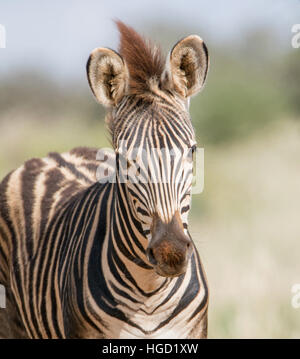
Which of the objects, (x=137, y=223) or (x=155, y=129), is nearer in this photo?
(x=155, y=129)

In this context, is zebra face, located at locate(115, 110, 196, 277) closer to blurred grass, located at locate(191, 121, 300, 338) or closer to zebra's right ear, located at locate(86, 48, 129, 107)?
zebra's right ear, located at locate(86, 48, 129, 107)

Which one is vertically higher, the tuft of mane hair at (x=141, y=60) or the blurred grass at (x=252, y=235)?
the tuft of mane hair at (x=141, y=60)

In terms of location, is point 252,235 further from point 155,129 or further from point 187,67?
point 155,129

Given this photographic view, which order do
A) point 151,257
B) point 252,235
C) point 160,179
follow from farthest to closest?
point 252,235
point 160,179
point 151,257

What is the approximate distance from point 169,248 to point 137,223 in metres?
0.62

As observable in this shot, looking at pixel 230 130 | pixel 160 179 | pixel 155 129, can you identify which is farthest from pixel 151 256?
pixel 230 130

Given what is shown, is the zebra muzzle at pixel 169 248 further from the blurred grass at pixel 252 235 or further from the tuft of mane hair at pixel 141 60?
the blurred grass at pixel 252 235

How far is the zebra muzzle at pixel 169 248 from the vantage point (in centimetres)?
481

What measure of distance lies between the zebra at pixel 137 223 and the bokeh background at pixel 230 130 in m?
0.56

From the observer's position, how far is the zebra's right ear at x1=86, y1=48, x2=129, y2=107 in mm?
5500

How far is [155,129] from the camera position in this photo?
5211mm

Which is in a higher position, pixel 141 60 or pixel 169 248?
pixel 141 60

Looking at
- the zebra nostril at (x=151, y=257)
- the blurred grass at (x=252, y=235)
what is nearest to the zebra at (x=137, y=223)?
the zebra nostril at (x=151, y=257)
